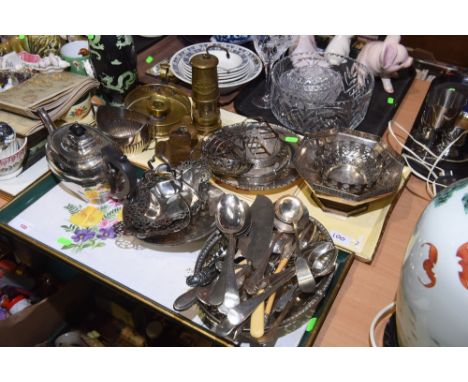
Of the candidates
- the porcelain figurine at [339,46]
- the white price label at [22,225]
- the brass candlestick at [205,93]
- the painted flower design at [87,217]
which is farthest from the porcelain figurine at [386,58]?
the white price label at [22,225]

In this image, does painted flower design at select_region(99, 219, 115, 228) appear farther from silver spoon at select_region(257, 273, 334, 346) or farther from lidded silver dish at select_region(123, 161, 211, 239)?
silver spoon at select_region(257, 273, 334, 346)

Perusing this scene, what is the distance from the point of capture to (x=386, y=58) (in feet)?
3.80

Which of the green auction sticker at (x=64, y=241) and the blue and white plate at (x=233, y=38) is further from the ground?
the blue and white plate at (x=233, y=38)

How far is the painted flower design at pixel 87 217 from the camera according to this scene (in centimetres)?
88

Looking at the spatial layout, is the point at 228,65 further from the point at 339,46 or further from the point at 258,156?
the point at 258,156

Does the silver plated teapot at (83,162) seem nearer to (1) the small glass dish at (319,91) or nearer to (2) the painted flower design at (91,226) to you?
(2) the painted flower design at (91,226)

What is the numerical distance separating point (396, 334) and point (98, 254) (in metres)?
0.53

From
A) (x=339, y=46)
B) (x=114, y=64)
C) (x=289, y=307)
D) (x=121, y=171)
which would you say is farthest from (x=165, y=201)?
(x=339, y=46)

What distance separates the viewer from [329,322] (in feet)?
2.42

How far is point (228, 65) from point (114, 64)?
329 millimetres

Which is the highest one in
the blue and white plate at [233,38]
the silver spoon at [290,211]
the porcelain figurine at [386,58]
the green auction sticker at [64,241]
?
the porcelain figurine at [386,58]

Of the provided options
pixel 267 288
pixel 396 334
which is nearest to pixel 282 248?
pixel 267 288

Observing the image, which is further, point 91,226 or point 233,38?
point 233,38

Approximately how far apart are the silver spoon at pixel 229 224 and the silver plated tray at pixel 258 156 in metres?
0.13
